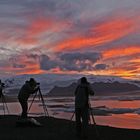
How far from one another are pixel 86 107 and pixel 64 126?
5.04 metres

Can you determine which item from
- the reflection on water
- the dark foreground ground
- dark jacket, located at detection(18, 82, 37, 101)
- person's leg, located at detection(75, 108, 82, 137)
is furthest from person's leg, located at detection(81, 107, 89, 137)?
the reflection on water

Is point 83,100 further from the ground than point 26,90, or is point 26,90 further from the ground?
point 26,90

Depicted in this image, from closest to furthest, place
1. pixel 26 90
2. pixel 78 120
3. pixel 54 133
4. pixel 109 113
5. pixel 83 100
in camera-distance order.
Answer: pixel 83 100 → pixel 78 120 → pixel 54 133 → pixel 26 90 → pixel 109 113

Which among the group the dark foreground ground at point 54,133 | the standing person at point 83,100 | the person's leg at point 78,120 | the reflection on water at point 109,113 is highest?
the standing person at point 83,100

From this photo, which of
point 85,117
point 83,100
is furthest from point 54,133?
point 83,100

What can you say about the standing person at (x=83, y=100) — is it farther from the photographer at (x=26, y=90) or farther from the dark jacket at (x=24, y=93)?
the dark jacket at (x=24, y=93)

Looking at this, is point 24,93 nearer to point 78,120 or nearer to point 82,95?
point 78,120

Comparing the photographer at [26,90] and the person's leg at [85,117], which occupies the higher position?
the photographer at [26,90]

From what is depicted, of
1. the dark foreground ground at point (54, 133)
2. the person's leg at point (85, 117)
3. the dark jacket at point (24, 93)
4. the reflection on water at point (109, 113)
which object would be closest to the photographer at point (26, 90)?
the dark jacket at point (24, 93)

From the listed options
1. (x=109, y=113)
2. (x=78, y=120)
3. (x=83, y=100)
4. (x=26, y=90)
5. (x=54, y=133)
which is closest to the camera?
(x=83, y=100)

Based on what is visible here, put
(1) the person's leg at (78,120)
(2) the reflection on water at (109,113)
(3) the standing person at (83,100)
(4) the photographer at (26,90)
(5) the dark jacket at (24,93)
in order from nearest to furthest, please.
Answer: (3) the standing person at (83,100)
(1) the person's leg at (78,120)
(4) the photographer at (26,90)
(5) the dark jacket at (24,93)
(2) the reflection on water at (109,113)

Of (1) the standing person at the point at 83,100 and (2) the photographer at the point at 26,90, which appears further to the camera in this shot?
(2) the photographer at the point at 26,90

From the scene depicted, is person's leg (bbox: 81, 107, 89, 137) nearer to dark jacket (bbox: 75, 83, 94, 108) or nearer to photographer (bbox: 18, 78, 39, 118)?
dark jacket (bbox: 75, 83, 94, 108)

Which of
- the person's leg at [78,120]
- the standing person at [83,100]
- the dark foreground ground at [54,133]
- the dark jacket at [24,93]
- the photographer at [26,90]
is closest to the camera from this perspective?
the standing person at [83,100]
